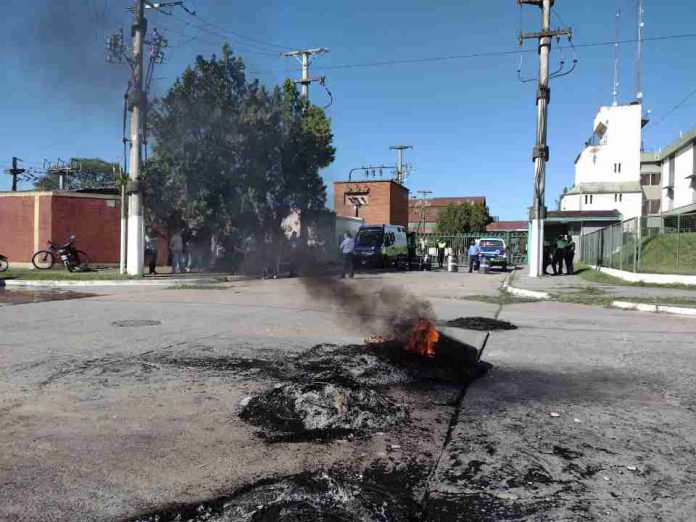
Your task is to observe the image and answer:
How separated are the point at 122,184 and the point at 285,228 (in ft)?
20.6

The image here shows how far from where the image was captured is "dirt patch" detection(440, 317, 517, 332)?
9.12m

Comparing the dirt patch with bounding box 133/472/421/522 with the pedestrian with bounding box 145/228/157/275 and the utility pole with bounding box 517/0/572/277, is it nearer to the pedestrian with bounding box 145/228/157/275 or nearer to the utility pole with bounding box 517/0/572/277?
the pedestrian with bounding box 145/228/157/275

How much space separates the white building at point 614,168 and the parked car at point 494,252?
3503 cm

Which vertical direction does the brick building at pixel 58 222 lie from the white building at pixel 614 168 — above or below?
below

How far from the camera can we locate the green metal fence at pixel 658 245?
1733 centimetres

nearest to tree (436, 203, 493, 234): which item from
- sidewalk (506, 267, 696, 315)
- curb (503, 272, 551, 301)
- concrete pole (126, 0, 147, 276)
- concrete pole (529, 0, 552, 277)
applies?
concrete pole (529, 0, 552, 277)

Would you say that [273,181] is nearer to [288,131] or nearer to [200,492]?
[288,131]

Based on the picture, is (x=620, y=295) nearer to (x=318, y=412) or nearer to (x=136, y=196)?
(x=318, y=412)

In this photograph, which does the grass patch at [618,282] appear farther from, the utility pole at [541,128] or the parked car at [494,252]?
the parked car at [494,252]

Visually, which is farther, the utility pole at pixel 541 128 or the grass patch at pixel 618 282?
the utility pole at pixel 541 128

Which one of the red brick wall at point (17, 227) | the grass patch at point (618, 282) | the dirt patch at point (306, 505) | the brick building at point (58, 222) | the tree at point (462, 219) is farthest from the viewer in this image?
the tree at point (462, 219)

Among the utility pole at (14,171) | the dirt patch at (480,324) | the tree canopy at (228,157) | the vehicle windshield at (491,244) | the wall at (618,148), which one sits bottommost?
the dirt patch at (480,324)

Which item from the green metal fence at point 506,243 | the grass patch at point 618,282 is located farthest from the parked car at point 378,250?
the grass patch at point 618,282

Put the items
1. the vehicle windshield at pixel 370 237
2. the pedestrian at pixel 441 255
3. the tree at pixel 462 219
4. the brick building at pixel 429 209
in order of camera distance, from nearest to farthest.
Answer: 1. the vehicle windshield at pixel 370 237
2. the pedestrian at pixel 441 255
3. the tree at pixel 462 219
4. the brick building at pixel 429 209
